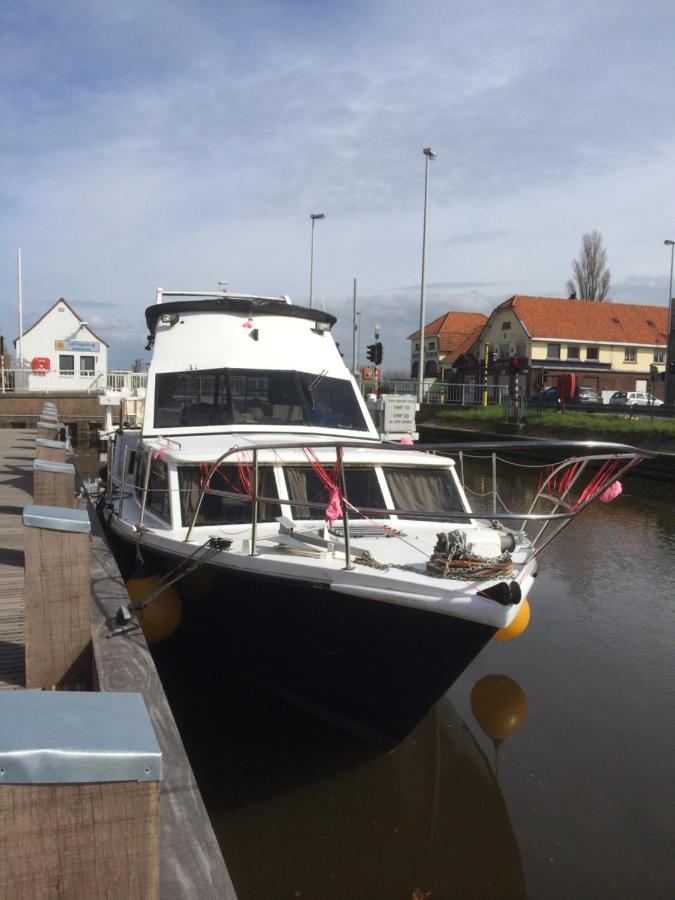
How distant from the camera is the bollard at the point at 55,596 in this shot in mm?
3859

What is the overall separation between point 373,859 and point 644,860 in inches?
67.1

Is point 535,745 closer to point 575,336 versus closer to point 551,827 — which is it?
point 551,827

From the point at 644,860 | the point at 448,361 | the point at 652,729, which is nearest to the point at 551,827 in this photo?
the point at 644,860

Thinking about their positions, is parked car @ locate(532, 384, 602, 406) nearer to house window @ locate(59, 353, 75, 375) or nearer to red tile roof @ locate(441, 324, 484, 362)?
red tile roof @ locate(441, 324, 484, 362)

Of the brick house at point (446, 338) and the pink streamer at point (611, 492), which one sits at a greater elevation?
the brick house at point (446, 338)

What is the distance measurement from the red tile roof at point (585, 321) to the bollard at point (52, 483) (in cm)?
4872

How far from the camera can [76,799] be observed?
163 centimetres

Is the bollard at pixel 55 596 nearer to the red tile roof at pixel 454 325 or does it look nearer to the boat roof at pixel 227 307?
the boat roof at pixel 227 307

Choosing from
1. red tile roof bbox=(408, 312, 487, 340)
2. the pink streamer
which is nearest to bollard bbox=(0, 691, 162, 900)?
the pink streamer

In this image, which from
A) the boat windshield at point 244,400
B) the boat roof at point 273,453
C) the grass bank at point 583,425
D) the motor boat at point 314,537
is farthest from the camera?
the grass bank at point 583,425

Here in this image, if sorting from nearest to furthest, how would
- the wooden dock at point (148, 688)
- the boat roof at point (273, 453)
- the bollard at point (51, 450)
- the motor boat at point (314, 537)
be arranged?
the wooden dock at point (148, 688)
the motor boat at point (314, 537)
the boat roof at point (273, 453)
the bollard at point (51, 450)

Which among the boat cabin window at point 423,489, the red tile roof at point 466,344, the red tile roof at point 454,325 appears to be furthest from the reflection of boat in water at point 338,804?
the red tile roof at point 454,325

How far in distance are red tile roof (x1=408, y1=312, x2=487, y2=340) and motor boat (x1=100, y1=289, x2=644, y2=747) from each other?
59.4 m

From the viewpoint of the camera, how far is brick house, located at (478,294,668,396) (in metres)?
53.4
